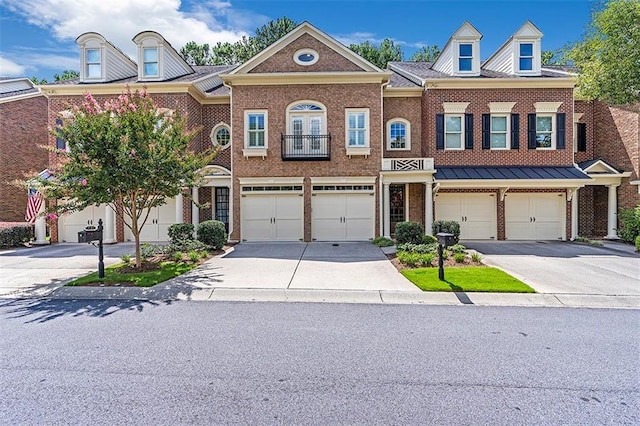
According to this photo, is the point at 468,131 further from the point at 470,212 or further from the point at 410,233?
the point at 410,233

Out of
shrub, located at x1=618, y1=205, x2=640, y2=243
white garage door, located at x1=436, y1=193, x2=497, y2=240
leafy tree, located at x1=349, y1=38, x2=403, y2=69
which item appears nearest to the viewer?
shrub, located at x1=618, y1=205, x2=640, y2=243

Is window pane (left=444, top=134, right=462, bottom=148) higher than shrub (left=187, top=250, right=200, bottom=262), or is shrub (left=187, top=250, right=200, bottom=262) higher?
window pane (left=444, top=134, right=462, bottom=148)

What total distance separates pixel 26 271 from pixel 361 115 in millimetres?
13159

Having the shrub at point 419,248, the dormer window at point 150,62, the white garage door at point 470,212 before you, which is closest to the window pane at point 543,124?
the white garage door at point 470,212

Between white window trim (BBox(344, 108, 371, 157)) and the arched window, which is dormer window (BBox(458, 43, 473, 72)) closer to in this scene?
white window trim (BBox(344, 108, 371, 157))

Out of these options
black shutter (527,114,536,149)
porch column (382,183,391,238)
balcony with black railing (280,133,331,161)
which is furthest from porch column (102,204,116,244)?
black shutter (527,114,536,149)

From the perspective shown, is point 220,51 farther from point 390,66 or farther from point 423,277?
point 423,277

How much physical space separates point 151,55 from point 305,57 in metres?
7.46

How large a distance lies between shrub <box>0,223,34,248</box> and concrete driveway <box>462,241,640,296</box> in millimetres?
19038

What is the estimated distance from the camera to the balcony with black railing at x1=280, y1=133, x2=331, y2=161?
15.3 m

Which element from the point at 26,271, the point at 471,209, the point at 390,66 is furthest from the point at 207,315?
the point at 390,66

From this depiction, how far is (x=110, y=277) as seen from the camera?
322 inches

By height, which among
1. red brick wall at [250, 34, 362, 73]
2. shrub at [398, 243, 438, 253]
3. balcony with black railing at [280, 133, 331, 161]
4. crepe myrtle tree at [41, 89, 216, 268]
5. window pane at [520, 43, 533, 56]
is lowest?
shrub at [398, 243, 438, 253]

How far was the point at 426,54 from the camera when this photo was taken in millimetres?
39000
